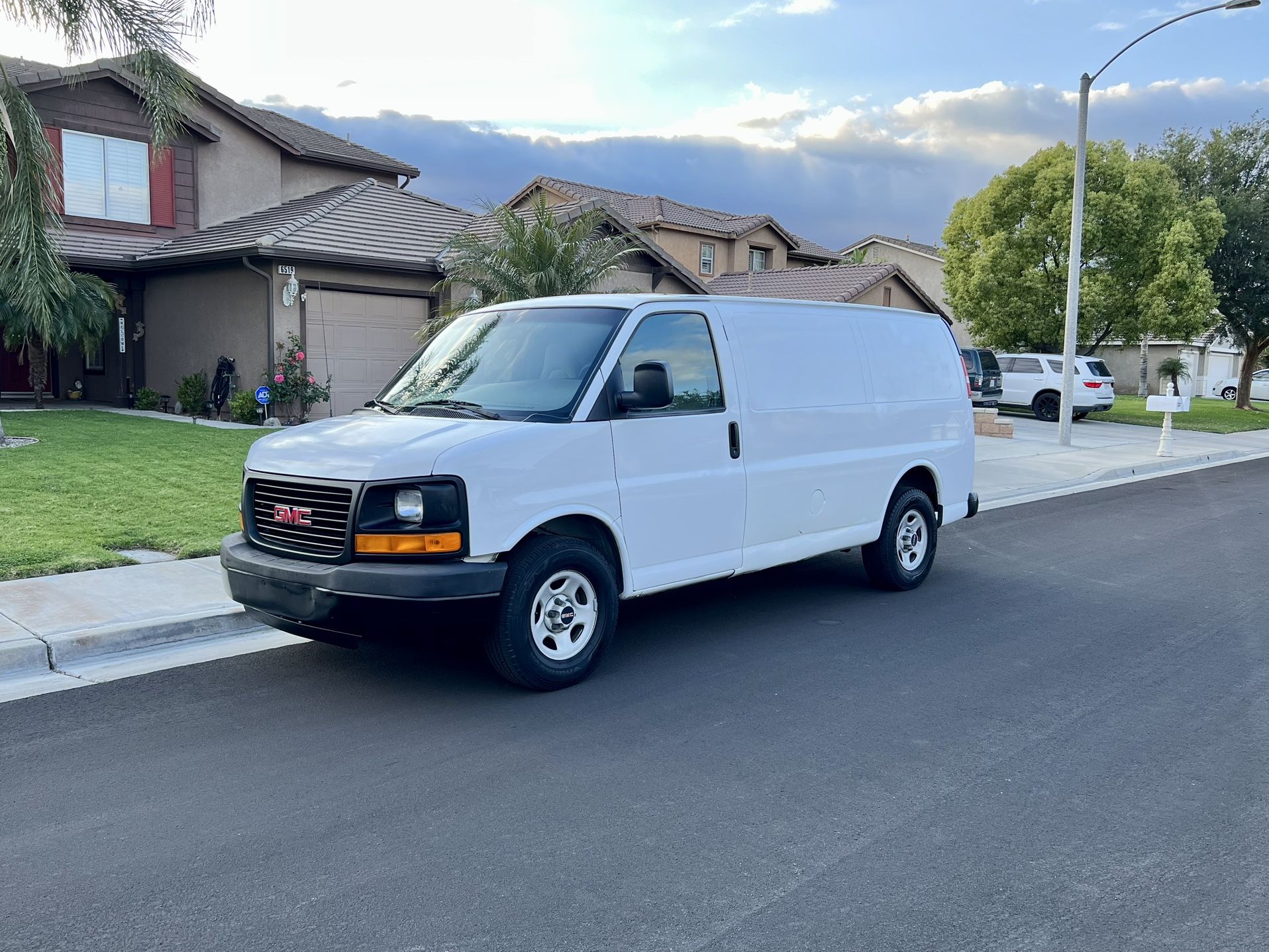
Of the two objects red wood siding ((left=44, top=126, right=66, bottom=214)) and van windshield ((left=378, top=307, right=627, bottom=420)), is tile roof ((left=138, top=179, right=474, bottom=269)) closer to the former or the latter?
red wood siding ((left=44, top=126, right=66, bottom=214))

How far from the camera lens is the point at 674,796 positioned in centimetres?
439

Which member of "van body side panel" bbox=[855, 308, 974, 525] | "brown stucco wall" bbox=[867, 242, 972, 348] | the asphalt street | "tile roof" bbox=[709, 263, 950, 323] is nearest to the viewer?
the asphalt street

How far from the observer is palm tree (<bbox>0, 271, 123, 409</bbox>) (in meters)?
18.3

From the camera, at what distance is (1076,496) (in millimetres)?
14617

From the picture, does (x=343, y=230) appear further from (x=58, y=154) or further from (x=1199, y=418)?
(x=1199, y=418)

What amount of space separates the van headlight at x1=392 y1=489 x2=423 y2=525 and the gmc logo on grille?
58 cm

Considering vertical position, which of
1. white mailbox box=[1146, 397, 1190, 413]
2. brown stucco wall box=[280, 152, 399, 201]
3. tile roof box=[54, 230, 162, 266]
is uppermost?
brown stucco wall box=[280, 152, 399, 201]

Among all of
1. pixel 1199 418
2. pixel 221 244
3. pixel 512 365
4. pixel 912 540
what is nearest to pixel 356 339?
pixel 221 244

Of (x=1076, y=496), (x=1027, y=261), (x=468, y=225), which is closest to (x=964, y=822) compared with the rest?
(x=1076, y=496)

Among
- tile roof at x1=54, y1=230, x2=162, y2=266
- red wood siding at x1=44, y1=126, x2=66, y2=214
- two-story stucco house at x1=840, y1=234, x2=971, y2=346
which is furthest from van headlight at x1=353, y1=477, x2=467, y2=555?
two-story stucco house at x1=840, y1=234, x2=971, y2=346

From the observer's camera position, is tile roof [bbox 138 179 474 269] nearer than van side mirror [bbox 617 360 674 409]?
No

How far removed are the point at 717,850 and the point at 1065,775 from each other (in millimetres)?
1711

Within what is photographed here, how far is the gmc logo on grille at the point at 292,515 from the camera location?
5.52m

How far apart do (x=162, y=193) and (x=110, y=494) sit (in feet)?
45.8
